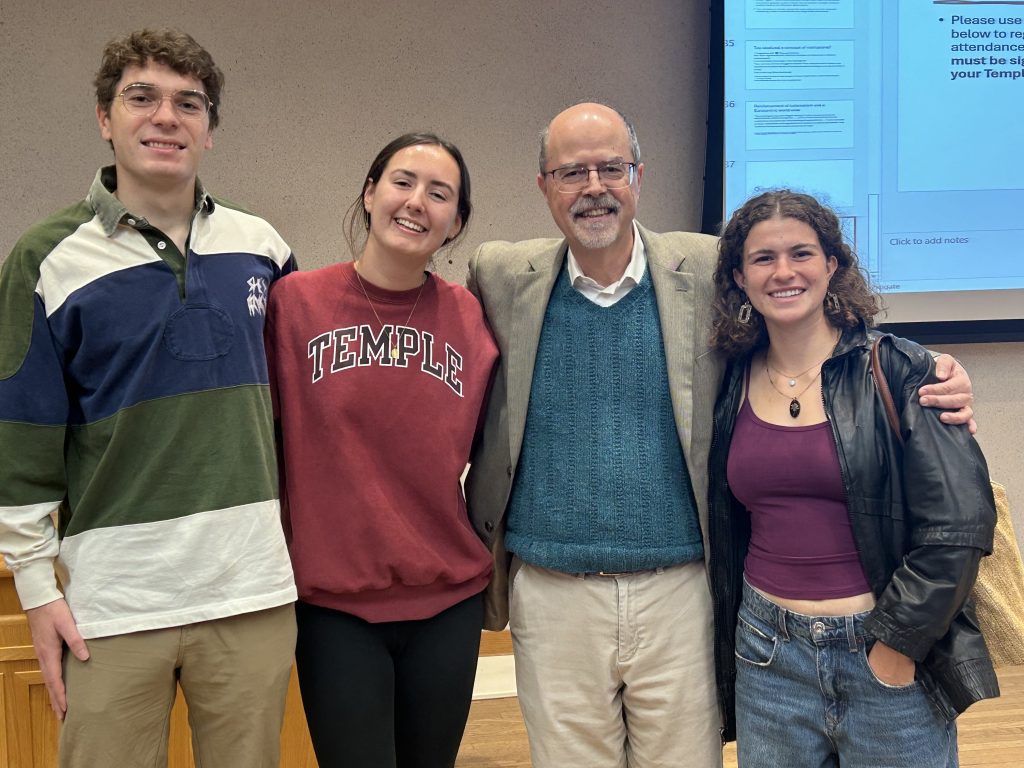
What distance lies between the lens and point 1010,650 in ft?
5.32

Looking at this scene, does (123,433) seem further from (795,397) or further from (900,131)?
(900,131)

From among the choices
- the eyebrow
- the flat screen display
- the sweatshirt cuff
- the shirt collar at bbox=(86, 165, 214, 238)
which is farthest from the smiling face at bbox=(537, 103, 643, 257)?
the flat screen display

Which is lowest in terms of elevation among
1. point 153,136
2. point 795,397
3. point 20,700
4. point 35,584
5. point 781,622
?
point 20,700

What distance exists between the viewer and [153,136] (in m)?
1.54

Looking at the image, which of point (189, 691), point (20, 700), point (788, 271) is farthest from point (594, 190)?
point (20, 700)

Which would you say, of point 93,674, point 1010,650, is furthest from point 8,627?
point 1010,650

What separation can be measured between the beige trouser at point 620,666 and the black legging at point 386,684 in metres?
0.17

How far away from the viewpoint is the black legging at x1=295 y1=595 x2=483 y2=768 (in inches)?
65.4

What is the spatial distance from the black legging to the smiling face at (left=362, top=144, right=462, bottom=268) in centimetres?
70

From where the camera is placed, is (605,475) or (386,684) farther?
(605,475)

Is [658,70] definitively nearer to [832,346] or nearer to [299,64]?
[299,64]

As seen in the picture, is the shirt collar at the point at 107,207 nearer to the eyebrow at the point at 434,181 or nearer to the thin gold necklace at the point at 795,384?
the eyebrow at the point at 434,181

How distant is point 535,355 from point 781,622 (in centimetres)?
70

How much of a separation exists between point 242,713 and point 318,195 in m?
2.06
